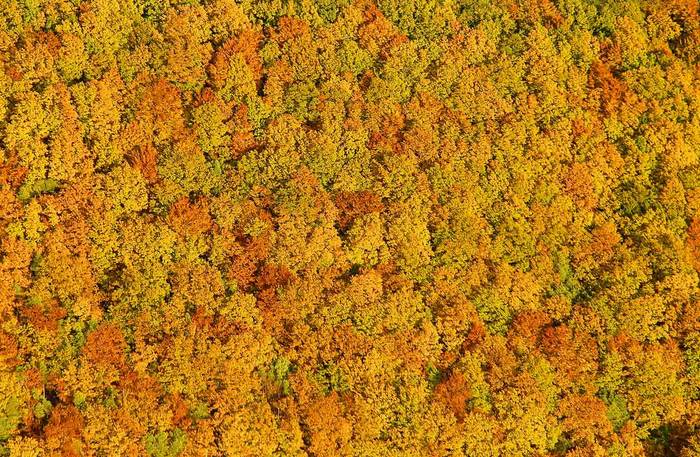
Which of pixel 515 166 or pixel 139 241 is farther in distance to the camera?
pixel 515 166

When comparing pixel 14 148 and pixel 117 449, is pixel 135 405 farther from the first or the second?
pixel 14 148

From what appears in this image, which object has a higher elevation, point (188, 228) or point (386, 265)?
point (188, 228)

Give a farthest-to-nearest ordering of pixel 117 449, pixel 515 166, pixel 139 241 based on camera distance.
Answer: pixel 515 166, pixel 139 241, pixel 117 449

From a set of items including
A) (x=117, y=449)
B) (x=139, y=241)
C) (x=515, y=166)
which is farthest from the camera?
(x=515, y=166)

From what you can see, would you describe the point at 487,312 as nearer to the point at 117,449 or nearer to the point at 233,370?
the point at 233,370

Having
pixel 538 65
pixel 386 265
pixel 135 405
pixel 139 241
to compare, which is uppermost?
pixel 538 65

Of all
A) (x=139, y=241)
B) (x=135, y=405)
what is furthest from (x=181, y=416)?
(x=139, y=241)
